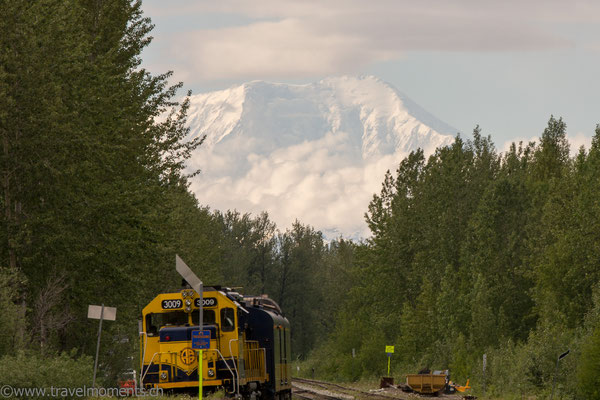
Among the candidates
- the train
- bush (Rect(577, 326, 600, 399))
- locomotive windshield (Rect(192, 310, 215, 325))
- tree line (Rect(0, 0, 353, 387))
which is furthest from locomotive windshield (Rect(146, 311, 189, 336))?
bush (Rect(577, 326, 600, 399))

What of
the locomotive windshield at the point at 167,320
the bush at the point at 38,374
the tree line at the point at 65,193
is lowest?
the bush at the point at 38,374

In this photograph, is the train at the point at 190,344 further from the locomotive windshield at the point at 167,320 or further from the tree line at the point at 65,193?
the tree line at the point at 65,193

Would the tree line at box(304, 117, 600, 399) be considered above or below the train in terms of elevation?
above

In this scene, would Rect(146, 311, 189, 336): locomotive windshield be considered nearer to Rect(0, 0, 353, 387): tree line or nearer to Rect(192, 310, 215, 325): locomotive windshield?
Rect(192, 310, 215, 325): locomotive windshield

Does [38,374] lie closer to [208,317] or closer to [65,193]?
[208,317]

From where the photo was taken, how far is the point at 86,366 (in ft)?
84.7

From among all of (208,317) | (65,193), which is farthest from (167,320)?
(65,193)

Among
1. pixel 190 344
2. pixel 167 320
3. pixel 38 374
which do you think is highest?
pixel 167 320

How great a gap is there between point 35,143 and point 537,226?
47.5 meters

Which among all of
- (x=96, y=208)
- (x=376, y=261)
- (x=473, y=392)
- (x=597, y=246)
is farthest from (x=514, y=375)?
(x=376, y=261)

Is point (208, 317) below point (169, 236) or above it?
below

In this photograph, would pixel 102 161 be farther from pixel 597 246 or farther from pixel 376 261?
pixel 376 261

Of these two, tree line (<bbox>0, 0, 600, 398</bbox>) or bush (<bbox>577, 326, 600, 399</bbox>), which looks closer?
tree line (<bbox>0, 0, 600, 398</bbox>)

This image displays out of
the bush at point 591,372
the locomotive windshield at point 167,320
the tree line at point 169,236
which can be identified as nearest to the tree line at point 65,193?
the tree line at point 169,236
